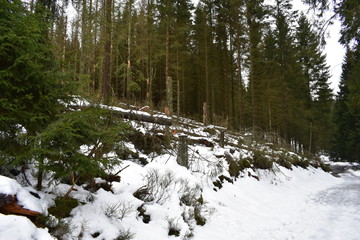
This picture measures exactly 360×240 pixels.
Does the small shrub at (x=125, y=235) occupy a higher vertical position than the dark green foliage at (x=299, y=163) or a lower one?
higher

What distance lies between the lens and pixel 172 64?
19578 millimetres

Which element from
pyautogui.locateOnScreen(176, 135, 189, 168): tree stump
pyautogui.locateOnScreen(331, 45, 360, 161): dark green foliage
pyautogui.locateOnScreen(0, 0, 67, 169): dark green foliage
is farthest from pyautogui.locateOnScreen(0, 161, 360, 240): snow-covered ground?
pyautogui.locateOnScreen(331, 45, 360, 161): dark green foliage

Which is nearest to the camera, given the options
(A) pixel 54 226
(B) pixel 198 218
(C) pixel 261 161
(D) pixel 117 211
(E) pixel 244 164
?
(A) pixel 54 226

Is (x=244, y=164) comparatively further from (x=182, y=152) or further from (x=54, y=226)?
(x=54, y=226)

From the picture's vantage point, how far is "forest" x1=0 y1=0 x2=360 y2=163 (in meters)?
2.86

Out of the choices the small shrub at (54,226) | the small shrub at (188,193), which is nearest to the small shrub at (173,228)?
the small shrub at (188,193)

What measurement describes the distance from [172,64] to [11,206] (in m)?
18.2

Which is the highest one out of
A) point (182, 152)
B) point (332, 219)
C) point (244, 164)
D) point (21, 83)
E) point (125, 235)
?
point (21, 83)

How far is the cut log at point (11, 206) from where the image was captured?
234cm

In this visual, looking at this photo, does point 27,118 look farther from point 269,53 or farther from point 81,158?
point 269,53

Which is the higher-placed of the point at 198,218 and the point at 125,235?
the point at 125,235

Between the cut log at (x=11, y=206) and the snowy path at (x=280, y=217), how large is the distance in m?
2.87

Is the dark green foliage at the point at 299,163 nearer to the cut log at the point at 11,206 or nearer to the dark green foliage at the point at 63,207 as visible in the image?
the dark green foliage at the point at 63,207

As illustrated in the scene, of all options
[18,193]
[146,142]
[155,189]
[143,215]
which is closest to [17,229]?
[18,193]
